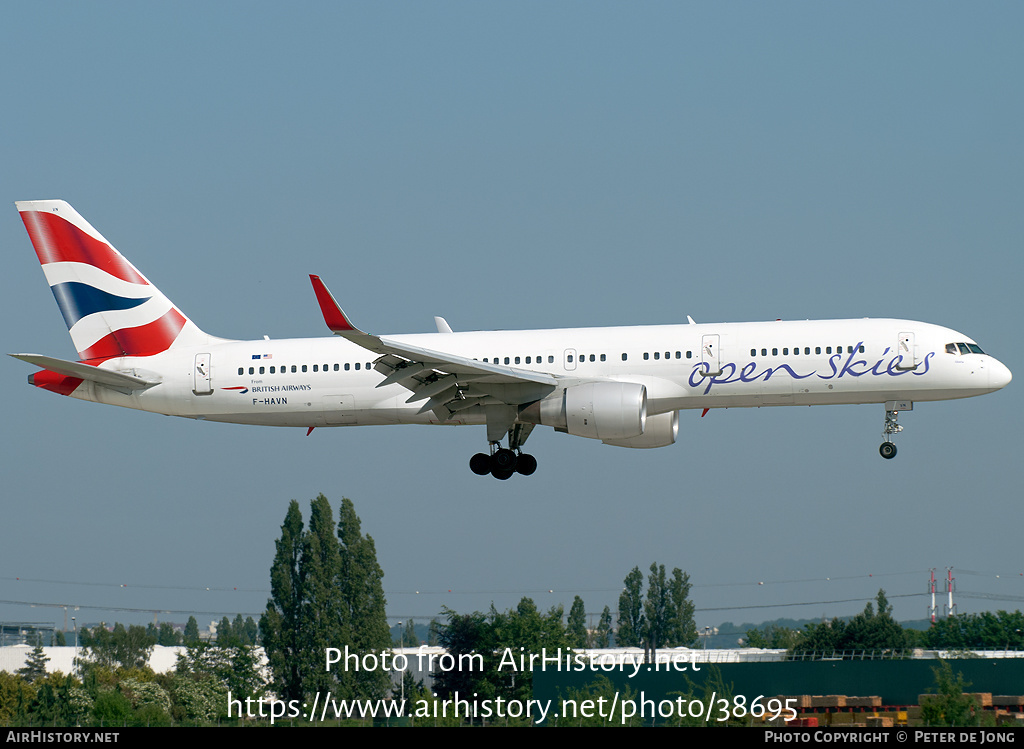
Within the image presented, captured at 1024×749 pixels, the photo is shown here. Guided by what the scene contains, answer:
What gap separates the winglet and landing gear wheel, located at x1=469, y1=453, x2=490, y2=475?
8802 millimetres

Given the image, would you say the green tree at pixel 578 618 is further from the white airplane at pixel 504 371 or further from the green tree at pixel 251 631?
→ the white airplane at pixel 504 371

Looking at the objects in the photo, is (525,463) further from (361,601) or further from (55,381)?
(361,601)

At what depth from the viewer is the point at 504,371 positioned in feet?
111

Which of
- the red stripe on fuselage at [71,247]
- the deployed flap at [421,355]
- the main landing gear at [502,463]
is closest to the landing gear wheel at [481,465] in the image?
the main landing gear at [502,463]

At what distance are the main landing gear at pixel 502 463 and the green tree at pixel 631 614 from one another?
207 ft

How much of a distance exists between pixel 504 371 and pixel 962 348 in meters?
12.9

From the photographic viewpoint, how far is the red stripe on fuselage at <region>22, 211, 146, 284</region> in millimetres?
40969

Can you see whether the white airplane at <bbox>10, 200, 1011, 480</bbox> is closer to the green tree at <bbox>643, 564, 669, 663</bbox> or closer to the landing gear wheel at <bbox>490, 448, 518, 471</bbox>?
the landing gear wheel at <bbox>490, 448, 518, 471</bbox>

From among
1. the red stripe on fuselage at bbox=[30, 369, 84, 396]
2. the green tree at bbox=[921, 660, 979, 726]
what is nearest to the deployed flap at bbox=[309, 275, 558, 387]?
the red stripe on fuselage at bbox=[30, 369, 84, 396]

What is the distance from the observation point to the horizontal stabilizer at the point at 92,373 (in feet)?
116

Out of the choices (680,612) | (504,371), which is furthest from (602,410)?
(680,612)

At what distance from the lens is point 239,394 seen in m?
37.7
